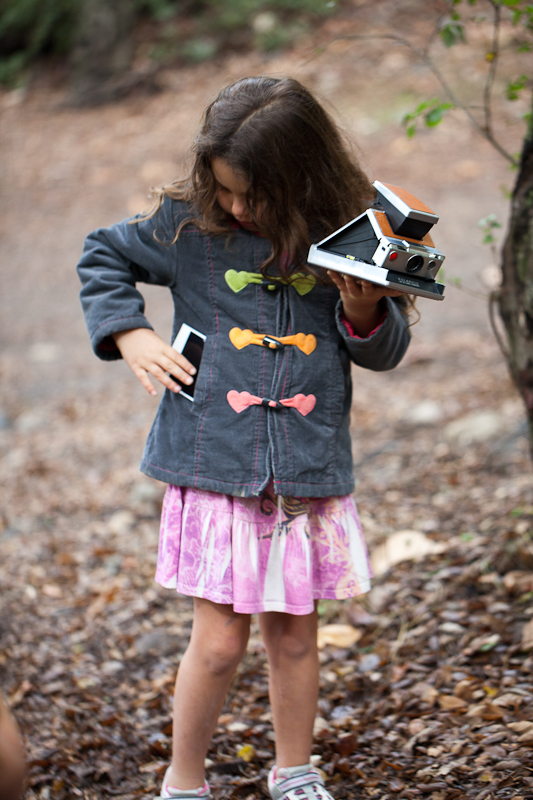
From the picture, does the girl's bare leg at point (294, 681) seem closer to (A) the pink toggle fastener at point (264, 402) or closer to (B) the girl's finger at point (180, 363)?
(A) the pink toggle fastener at point (264, 402)

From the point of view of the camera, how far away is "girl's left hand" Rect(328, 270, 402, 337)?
63.2 inches

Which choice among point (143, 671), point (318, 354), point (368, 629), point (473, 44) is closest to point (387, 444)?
point (368, 629)

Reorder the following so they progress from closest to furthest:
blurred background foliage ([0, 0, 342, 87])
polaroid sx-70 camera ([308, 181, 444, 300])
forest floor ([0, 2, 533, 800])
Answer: polaroid sx-70 camera ([308, 181, 444, 300]) → forest floor ([0, 2, 533, 800]) → blurred background foliage ([0, 0, 342, 87])

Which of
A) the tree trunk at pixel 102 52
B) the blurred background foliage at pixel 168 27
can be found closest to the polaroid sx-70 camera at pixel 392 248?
the blurred background foliage at pixel 168 27

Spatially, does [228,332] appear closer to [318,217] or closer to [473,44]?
[318,217]

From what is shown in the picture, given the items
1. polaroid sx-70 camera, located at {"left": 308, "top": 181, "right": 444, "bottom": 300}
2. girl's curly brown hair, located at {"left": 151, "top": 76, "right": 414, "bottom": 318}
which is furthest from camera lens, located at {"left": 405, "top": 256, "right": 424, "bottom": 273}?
girl's curly brown hair, located at {"left": 151, "top": 76, "right": 414, "bottom": 318}

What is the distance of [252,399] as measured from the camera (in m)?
1.79

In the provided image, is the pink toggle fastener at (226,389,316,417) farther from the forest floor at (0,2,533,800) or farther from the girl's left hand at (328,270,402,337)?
the forest floor at (0,2,533,800)

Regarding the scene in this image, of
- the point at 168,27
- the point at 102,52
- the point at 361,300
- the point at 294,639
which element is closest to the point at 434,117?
the point at 361,300

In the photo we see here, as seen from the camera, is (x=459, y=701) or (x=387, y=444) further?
(x=387, y=444)

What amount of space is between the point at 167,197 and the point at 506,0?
1.36 metres

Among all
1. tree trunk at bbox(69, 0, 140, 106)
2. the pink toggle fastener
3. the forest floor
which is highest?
tree trunk at bbox(69, 0, 140, 106)

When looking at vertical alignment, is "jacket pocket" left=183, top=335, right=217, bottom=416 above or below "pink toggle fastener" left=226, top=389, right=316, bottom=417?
above

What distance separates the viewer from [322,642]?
2803 mm
